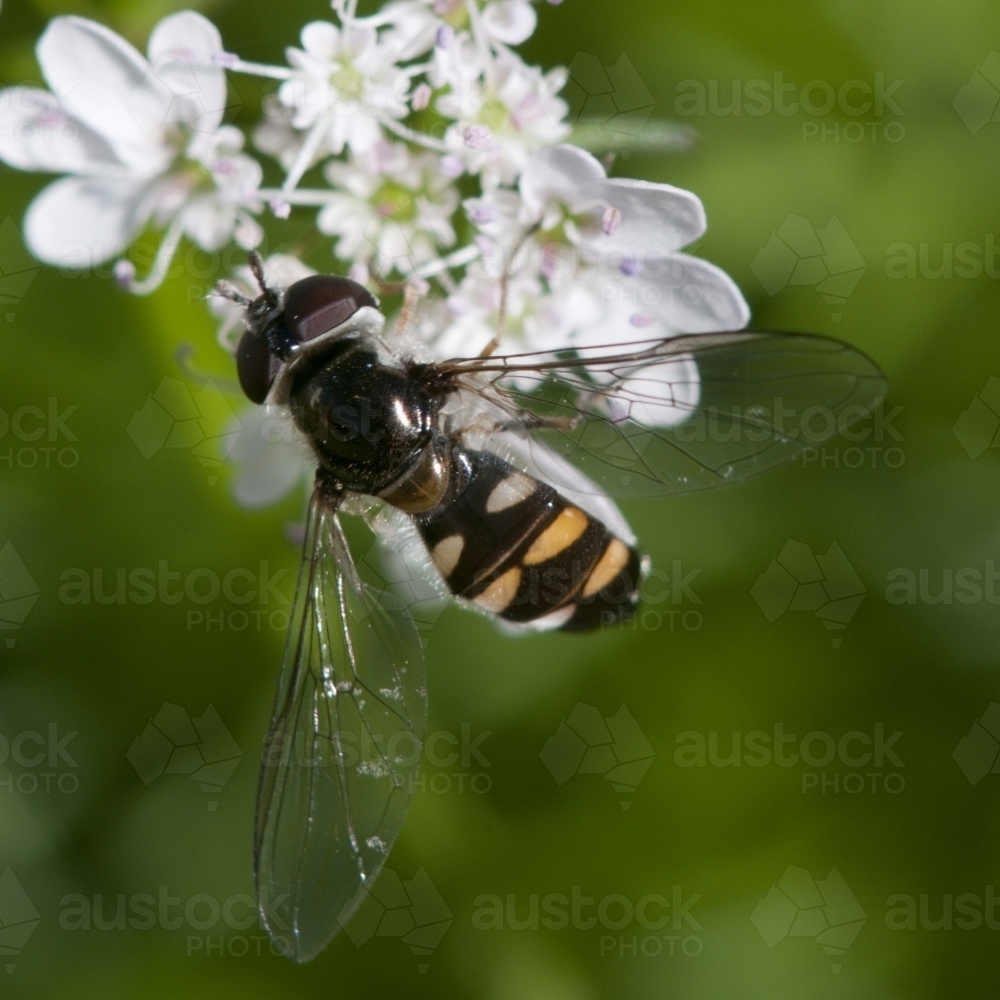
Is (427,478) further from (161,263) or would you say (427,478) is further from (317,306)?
(161,263)

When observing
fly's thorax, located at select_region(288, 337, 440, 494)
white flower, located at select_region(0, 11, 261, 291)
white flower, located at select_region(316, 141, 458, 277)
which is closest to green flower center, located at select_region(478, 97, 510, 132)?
white flower, located at select_region(316, 141, 458, 277)

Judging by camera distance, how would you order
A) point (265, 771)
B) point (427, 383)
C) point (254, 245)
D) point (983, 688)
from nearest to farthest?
point (265, 771) → point (427, 383) → point (254, 245) → point (983, 688)

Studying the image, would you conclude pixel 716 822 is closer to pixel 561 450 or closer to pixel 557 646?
pixel 557 646

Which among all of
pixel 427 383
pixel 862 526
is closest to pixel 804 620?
pixel 862 526

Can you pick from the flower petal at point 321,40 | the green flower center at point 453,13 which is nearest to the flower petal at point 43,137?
the flower petal at point 321,40

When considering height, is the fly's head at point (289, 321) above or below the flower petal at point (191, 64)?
below

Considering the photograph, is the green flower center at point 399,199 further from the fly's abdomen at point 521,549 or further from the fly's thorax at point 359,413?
the fly's abdomen at point 521,549
